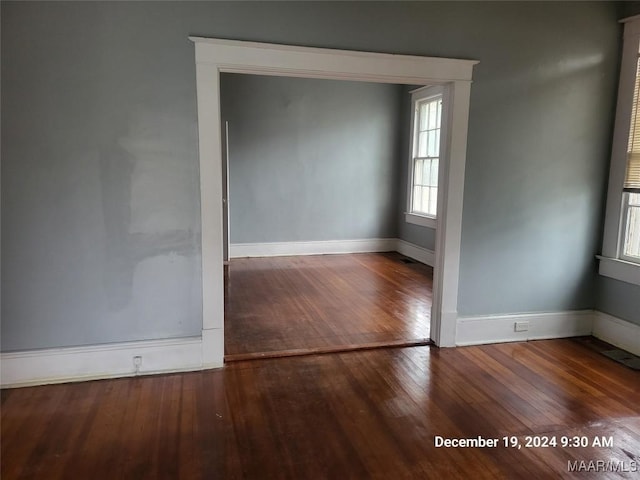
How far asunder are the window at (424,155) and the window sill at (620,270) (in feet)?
8.82

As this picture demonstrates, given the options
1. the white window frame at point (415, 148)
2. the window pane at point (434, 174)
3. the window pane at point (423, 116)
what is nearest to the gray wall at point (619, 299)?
the white window frame at point (415, 148)

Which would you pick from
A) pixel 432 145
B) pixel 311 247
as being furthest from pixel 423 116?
pixel 311 247

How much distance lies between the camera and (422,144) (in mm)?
6785

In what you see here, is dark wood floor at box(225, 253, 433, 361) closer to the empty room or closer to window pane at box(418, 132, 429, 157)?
the empty room

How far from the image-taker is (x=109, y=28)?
2752 mm

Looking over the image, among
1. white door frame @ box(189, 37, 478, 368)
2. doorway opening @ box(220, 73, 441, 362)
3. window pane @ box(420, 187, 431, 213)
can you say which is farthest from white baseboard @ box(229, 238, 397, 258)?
white door frame @ box(189, 37, 478, 368)

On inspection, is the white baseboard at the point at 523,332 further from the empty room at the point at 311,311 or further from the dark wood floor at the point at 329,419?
the dark wood floor at the point at 329,419

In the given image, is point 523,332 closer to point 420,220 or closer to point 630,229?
point 630,229

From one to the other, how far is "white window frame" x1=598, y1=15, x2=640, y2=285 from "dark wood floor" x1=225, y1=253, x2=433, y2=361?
5.22 feet

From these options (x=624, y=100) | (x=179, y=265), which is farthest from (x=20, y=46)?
(x=624, y=100)

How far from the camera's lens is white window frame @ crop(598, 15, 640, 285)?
139 inches

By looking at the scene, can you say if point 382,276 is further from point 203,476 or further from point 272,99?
point 203,476

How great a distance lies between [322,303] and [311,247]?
2.57 metres

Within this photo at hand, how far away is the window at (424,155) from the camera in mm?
6447
